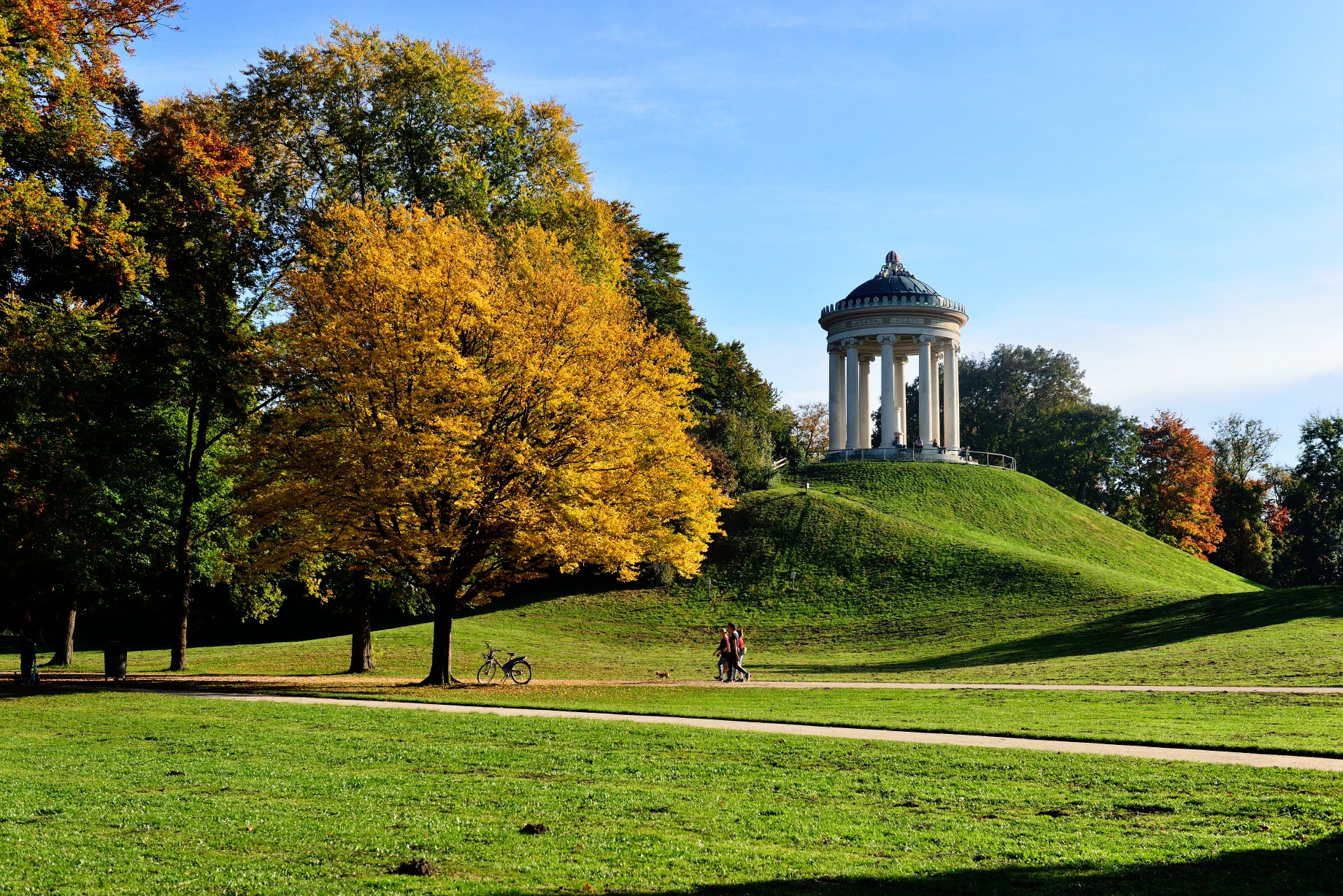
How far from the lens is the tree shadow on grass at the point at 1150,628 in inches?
1352

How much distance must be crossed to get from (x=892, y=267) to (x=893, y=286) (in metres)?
4.48

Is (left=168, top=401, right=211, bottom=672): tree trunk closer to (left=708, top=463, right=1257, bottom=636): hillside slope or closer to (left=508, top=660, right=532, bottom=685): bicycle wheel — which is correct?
(left=508, top=660, right=532, bottom=685): bicycle wheel

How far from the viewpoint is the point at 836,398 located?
251 ft

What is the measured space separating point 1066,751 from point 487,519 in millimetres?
16302

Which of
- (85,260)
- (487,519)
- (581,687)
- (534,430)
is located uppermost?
(85,260)

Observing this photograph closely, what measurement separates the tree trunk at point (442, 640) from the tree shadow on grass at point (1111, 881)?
21395 mm

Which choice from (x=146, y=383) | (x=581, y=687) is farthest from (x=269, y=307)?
(x=581, y=687)

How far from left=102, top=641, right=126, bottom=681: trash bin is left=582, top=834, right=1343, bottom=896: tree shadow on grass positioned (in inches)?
1023

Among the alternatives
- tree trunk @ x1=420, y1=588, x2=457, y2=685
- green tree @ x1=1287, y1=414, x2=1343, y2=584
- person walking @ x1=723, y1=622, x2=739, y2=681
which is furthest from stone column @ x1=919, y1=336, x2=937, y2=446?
tree trunk @ x1=420, y1=588, x2=457, y2=685

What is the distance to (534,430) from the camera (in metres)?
27.2

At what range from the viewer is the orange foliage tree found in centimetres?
7838

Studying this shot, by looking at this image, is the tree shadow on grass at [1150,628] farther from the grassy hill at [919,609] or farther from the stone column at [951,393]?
the stone column at [951,393]

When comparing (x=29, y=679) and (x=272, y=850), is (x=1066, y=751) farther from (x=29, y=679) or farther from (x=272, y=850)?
(x=29, y=679)

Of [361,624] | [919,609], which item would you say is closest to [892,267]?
[919,609]
